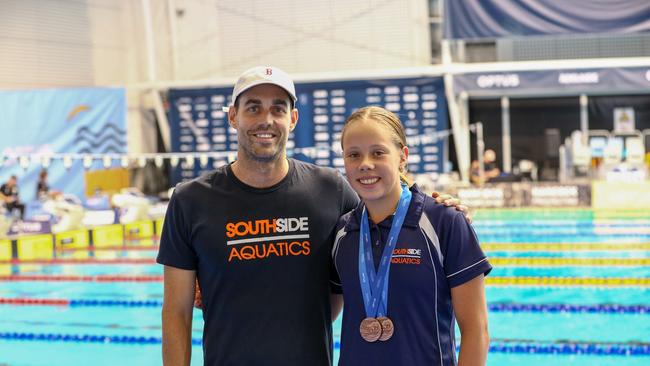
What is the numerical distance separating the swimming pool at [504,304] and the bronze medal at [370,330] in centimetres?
305

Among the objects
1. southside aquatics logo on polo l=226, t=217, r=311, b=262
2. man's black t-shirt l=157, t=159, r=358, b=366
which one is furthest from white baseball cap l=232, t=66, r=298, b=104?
southside aquatics logo on polo l=226, t=217, r=311, b=262

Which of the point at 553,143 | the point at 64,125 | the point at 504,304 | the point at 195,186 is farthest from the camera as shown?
the point at 553,143

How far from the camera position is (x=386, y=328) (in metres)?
1.93

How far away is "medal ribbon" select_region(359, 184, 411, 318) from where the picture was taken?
1.95m

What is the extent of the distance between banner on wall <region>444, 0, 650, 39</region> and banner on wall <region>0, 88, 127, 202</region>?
26.9 feet

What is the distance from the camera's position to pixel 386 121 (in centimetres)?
200

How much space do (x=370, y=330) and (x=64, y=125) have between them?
17.5 m

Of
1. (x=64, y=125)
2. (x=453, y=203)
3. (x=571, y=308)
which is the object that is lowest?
(x=571, y=308)

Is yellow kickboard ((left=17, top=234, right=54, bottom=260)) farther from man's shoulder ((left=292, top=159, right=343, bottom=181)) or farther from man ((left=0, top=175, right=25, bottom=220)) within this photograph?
man's shoulder ((left=292, top=159, right=343, bottom=181))

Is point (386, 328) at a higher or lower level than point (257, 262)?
lower

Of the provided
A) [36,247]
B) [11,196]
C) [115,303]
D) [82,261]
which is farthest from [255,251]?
A: [11,196]

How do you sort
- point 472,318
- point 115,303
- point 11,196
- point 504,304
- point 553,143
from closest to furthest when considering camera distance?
point 472,318 < point 504,304 < point 115,303 < point 11,196 < point 553,143

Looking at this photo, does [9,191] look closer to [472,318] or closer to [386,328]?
[386,328]

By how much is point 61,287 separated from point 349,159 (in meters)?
6.88
